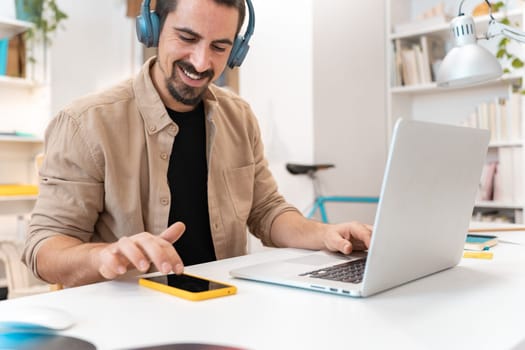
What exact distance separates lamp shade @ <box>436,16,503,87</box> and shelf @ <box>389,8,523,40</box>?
78.7 inches

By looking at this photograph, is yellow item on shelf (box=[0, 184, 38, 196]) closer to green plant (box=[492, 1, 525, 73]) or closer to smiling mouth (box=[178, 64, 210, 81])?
smiling mouth (box=[178, 64, 210, 81])

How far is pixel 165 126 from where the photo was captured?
1327mm

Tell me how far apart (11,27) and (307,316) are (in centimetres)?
366

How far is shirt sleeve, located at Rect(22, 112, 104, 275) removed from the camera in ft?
3.76

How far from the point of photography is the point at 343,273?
0.94 meters

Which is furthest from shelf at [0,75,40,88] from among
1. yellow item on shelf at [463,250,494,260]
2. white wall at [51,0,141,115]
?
yellow item on shelf at [463,250,494,260]

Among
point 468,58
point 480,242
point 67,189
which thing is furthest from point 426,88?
point 67,189

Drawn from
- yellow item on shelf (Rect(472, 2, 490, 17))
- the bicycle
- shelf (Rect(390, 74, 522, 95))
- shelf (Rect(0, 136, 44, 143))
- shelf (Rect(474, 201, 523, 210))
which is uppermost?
yellow item on shelf (Rect(472, 2, 490, 17))

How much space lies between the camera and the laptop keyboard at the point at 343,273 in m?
0.90

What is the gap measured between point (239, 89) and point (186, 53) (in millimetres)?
2311

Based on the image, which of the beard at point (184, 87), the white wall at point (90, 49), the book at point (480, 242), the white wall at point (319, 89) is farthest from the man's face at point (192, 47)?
the white wall at point (90, 49)

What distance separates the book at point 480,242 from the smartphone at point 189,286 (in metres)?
0.65

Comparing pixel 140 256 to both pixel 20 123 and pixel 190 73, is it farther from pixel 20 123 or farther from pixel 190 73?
pixel 20 123

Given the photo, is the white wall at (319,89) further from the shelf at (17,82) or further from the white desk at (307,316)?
the white desk at (307,316)
